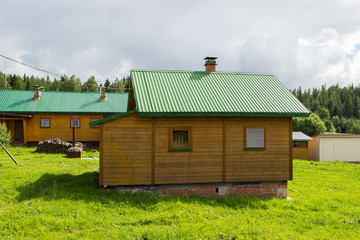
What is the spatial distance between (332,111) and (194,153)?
126929mm

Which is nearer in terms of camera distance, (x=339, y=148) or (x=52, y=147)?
(x=52, y=147)

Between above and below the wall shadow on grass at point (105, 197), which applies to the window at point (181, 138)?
above

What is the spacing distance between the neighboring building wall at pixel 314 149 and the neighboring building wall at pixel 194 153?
21.7 metres

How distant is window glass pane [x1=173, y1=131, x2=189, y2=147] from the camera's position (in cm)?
1298

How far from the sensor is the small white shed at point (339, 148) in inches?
1283

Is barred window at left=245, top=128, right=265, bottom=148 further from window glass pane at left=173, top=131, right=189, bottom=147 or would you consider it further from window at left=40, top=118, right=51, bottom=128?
window at left=40, top=118, right=51, bottom=128

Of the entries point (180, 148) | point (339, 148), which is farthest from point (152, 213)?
point (339, 148)

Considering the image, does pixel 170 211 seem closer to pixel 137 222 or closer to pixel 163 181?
pixel 137 222

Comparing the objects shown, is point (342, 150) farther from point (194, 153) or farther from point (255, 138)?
point (194, 153)

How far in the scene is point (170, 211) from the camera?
10586mm

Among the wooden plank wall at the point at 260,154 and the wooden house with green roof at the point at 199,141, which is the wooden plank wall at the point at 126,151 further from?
the wooden plank wall at the point at 260,154

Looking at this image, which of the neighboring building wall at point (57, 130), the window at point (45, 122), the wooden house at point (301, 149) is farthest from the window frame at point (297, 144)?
the window at point (45, 122)

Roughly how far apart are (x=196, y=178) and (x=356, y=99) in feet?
426

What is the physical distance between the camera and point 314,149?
112 feet
